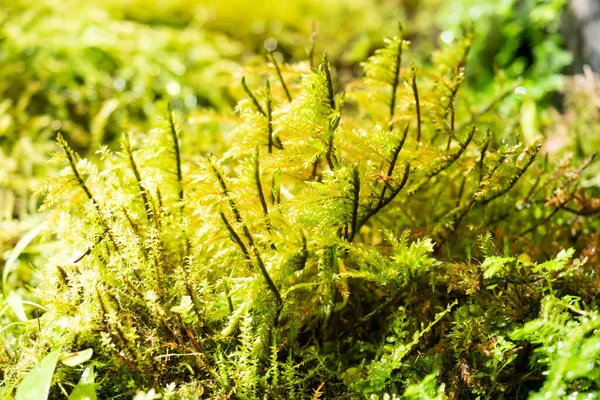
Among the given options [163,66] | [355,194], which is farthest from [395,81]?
[163,66]

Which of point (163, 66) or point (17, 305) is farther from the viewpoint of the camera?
point (163, 66)

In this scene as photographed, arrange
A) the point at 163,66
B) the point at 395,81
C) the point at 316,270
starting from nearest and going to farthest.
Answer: the point at 316,270, the point at 395,81, the point at 163,66

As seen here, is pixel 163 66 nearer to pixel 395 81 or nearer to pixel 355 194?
pixel 395 81

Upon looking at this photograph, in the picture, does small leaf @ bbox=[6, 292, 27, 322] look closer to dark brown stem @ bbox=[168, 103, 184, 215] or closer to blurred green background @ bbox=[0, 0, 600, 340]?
blurred green background @ bbox=[0, 0, 600, 340]

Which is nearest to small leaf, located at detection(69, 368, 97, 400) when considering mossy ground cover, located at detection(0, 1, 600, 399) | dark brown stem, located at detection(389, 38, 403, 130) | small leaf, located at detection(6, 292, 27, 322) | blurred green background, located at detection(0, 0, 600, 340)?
mossy ground cover, located at detection(0, 1, 600, 399)

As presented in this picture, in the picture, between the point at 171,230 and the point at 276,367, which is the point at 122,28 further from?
the point at 276,367

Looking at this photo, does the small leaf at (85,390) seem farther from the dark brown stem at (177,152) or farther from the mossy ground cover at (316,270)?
the dark brown stem at (177,152)
